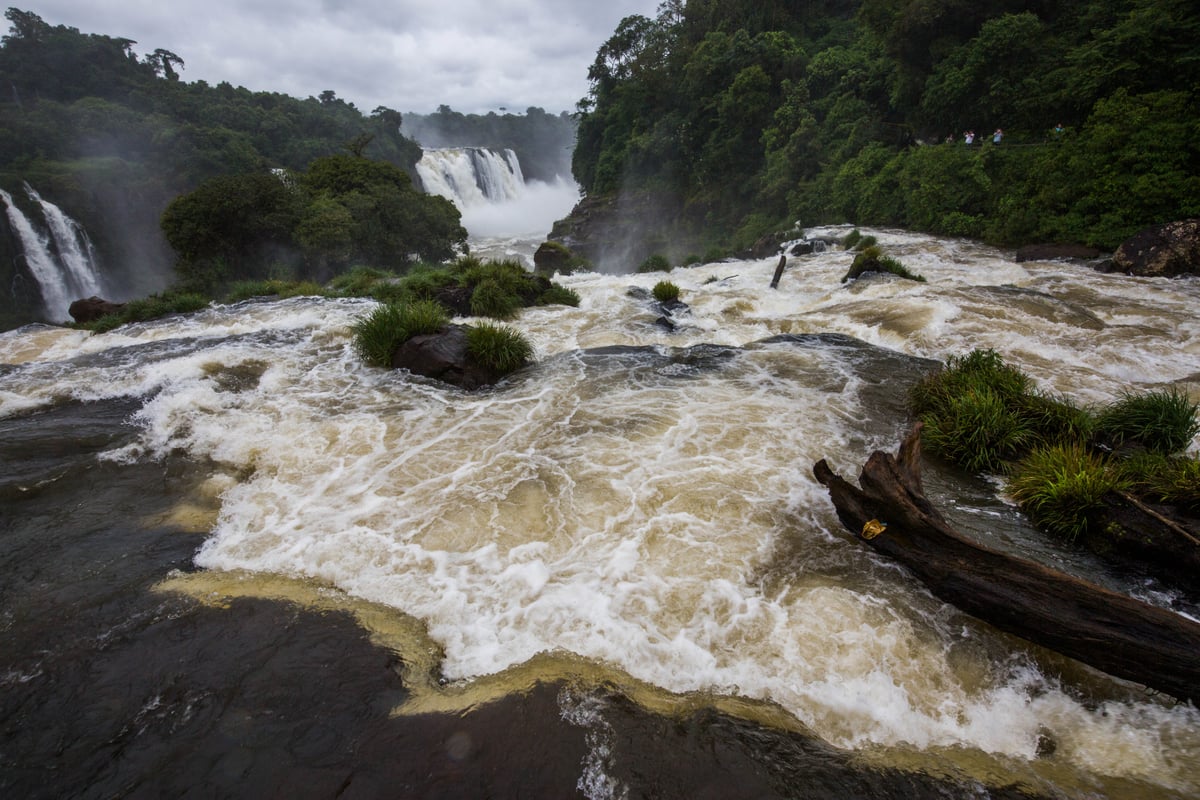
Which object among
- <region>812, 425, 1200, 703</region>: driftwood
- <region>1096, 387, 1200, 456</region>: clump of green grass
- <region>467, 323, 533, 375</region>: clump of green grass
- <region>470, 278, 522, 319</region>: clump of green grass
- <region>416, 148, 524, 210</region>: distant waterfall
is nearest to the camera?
<region>812, 425, 1200, 703</region>: driftwood

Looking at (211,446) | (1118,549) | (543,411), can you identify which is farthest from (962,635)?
(211,446)

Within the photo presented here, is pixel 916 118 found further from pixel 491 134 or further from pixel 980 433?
pixel 491 134

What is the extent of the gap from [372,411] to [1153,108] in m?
22.4

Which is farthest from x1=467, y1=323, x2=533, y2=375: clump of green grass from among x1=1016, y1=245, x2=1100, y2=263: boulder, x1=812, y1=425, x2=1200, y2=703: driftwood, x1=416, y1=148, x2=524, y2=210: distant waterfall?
x1=416, y1=148, x2=524, y2=210: distant waterfall

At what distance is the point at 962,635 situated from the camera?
3.92 metres

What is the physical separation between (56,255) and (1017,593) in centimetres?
4772

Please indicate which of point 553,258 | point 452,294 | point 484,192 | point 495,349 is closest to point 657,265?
point 553,258

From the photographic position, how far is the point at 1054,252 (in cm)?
1533

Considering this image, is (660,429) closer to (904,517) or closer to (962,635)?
(904,517)

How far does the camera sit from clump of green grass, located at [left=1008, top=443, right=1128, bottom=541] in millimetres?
4781

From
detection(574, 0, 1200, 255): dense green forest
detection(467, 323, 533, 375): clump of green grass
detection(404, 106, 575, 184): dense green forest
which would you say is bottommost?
detection(467, 323, 533, 375): clump of green grass

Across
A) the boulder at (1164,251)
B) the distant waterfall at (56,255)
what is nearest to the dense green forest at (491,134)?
the distant waterfall at (56,255)

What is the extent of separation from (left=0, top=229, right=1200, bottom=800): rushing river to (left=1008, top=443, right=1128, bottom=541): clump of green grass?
305 millimetres

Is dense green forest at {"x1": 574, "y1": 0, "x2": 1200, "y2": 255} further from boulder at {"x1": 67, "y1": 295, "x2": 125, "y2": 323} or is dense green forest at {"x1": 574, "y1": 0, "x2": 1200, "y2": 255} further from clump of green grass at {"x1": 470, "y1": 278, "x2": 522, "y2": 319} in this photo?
boulder at {"x1": 67, "y1": 295, "x2": 125, "y2": 323}
